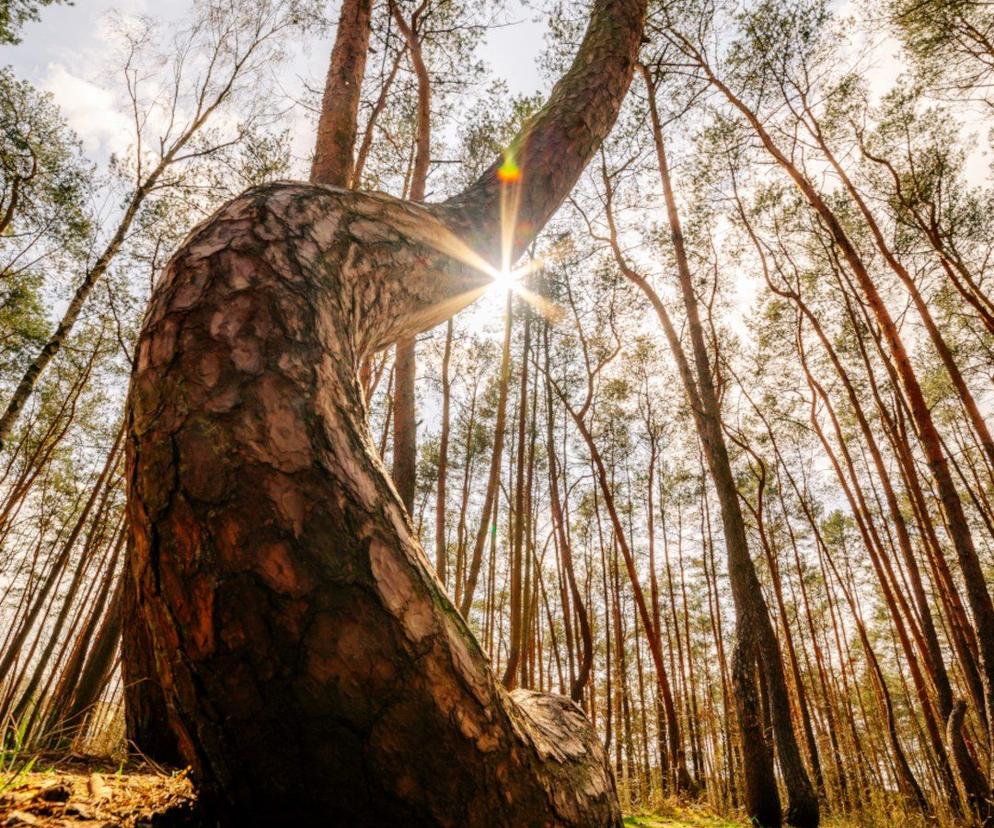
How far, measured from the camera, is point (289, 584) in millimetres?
559

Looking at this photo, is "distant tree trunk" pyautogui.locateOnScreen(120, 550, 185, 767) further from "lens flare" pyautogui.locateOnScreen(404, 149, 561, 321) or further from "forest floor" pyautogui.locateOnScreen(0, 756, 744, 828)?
"lens flare" pyautogui.locateOnScreen(404, 149, 561, 321)

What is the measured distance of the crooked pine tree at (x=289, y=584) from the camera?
0.55 meters

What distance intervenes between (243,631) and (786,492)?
819 inches

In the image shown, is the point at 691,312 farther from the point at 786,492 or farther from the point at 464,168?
the point at 786,492

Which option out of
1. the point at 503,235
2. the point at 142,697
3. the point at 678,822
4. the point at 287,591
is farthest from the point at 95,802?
the point at 678,822

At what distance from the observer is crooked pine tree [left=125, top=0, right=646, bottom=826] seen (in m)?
0.55

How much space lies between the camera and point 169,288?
2.38 ft

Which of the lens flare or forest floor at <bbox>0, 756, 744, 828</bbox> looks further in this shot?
the lens flare

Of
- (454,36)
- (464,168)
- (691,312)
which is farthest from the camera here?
(464,168)

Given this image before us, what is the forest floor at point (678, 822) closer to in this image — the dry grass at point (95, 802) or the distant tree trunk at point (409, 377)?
the distant tree trunk at point (409, 377)

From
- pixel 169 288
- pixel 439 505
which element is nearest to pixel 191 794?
pixel 169 288

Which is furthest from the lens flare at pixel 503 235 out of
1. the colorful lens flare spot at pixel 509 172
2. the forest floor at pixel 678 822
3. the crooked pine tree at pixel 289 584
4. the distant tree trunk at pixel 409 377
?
the forest floor at pixel 678 822

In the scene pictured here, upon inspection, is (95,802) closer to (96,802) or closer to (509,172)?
(96,802)

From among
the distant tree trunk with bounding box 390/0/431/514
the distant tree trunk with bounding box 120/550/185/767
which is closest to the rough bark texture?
the distant tree trunk with bounding box 120/550/185/767
